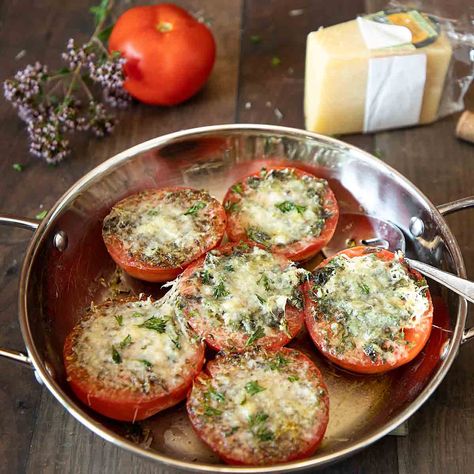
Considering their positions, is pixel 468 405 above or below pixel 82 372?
below

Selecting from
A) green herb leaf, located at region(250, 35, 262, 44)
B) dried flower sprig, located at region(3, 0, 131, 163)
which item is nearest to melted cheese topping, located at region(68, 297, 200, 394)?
dried flower sprig, located at region(3, 0, 131, 163)

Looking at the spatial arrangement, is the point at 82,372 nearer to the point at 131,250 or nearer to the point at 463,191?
the point at 131,250

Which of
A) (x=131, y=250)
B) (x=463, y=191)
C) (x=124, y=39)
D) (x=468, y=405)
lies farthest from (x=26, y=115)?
(x=468, y=405)

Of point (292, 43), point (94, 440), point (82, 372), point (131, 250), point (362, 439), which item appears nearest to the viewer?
point (362, 439)

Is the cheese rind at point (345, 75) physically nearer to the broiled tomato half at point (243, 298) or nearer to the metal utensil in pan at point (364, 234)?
the metal utensil in pan at point (364, 234)

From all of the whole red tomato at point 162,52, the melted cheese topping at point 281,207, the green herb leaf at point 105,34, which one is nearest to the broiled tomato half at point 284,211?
the melted cheese topping at point 281,207

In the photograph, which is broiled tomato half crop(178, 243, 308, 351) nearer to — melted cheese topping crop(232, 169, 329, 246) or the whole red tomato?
melted cheese topping crop(232, 169, 329, 246)
